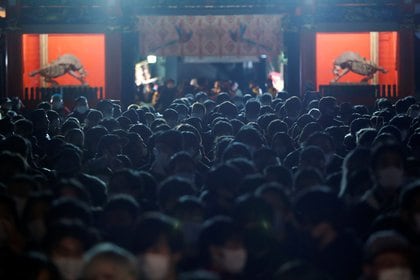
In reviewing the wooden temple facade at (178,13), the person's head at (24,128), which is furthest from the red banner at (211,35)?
the person's head at (24,128)

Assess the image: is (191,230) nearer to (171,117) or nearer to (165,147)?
(165,147)

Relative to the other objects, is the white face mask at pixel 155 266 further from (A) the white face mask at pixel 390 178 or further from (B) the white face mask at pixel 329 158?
(B) the white face mask at pixel 329 158

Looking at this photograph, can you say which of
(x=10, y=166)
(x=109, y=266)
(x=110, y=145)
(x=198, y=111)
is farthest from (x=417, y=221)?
(x=198, y=111)

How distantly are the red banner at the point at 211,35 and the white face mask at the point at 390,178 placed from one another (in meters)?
18.5

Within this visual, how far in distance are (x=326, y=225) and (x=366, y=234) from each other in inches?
33.6

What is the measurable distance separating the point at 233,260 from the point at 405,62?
2243 centimetres

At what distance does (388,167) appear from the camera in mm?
9242

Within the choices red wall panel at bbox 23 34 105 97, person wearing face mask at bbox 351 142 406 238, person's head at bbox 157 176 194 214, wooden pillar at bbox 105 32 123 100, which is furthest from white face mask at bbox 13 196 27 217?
red wall panel at bbox 23 34 105 97

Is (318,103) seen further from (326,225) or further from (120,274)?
(120,274)

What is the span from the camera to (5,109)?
21141mm

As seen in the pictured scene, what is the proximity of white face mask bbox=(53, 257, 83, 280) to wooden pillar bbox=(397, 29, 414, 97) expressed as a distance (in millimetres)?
22263

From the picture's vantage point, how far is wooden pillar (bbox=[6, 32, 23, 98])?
2844 centimetres

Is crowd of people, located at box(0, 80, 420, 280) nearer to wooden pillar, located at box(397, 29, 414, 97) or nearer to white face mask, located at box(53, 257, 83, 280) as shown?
white face mask, located at box(53, 257, 83, 280)

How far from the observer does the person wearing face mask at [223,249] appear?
23.4 feet
